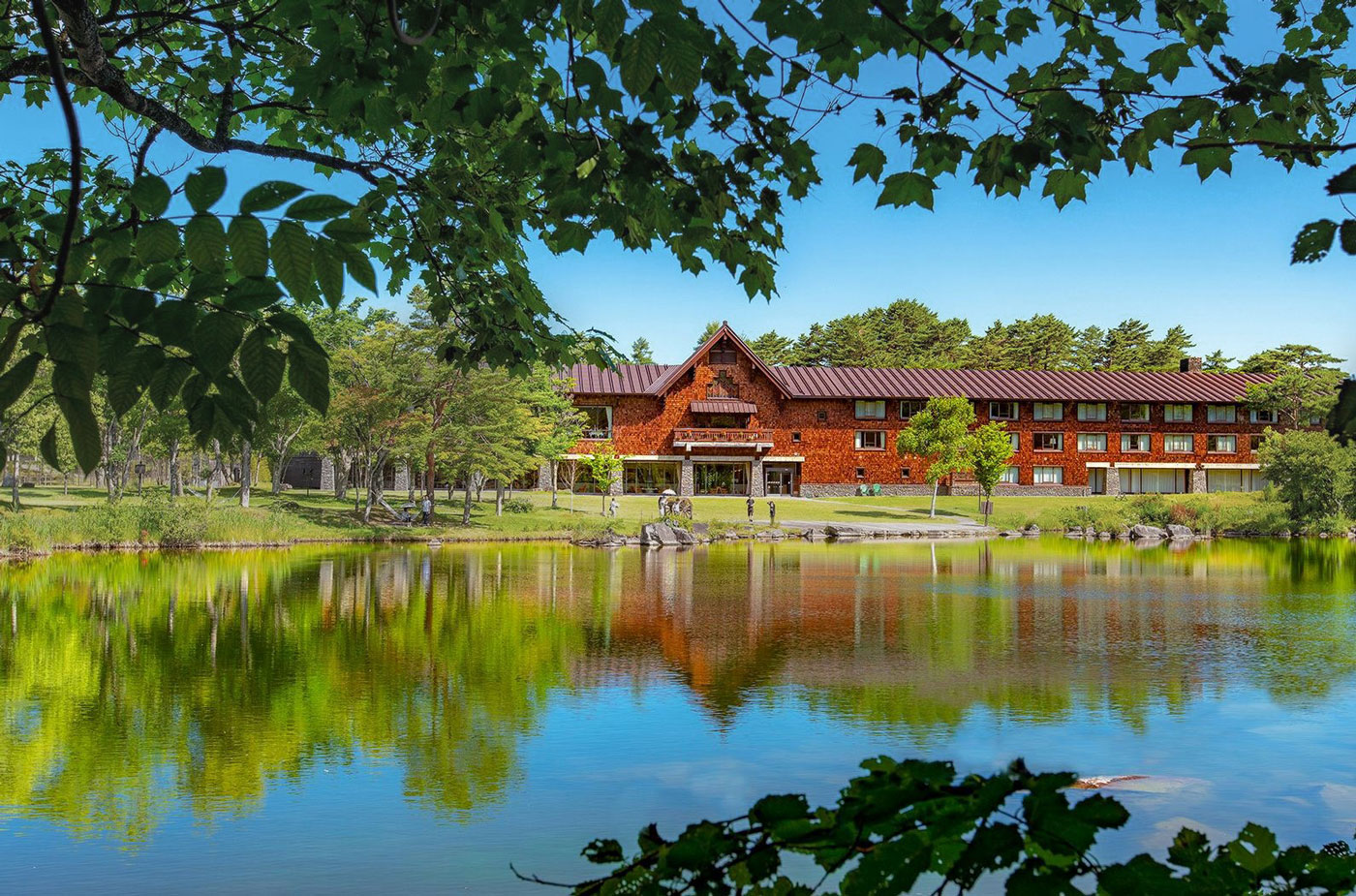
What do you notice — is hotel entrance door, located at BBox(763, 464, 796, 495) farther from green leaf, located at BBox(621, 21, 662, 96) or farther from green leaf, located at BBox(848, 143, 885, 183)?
green leaf, located at BBox(621, 21, 662, 96)

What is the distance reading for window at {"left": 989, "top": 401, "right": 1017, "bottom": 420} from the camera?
66.9 meters

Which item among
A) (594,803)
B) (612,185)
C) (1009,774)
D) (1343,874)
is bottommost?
(594,803)

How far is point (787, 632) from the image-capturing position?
18109 millimetres

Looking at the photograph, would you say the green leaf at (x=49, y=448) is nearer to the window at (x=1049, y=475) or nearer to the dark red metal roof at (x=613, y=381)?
the dark red metal roof at (x=613, y=381)

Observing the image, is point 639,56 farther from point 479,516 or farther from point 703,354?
point 703,354

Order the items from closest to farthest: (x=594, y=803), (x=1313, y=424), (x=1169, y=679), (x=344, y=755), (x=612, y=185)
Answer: (x=612, y=185) → (x=594, y=803) → (x=344, y=755) → (x=1169, y=679) → (x=1313, y=424)

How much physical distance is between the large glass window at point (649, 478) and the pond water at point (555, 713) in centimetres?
4062

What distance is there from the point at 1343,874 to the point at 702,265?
15.1 feet

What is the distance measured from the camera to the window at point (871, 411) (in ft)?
216

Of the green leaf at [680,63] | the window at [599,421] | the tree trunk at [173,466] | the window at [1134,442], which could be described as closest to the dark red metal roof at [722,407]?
the window at [599,421]

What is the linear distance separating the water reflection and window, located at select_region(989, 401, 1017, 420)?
38.4 meters

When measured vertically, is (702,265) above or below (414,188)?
below

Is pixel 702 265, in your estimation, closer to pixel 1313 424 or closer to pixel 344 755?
pixel 344 755

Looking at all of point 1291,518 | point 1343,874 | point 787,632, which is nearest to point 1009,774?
point 1343,874
